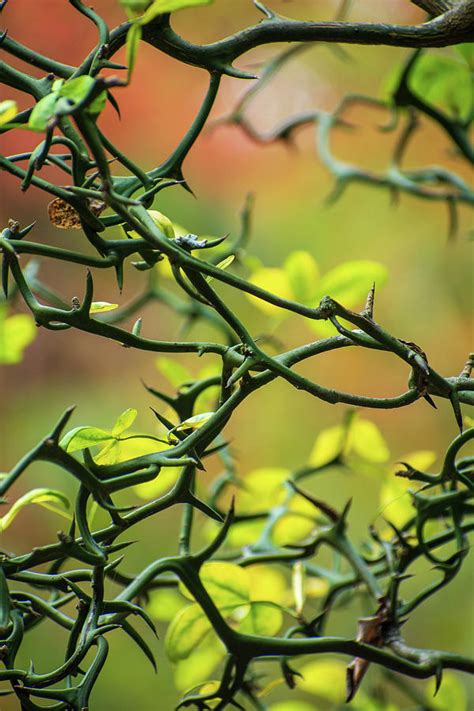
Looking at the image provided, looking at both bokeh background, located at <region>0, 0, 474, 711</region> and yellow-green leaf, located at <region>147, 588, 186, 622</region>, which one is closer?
yellow-green leaf, located at <region>147, 588, 186, 622</region>

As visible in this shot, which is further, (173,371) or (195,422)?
(173,371)

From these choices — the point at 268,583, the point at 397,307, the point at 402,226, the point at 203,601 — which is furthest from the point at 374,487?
the point at 203,601

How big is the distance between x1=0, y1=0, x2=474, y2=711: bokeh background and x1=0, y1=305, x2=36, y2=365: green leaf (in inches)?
16.5

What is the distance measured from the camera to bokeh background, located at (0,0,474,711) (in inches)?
34.3

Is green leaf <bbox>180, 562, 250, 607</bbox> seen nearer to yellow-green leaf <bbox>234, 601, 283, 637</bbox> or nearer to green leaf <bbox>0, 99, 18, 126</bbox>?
yellow-green leaf <bbox>234, 601, 283, 637</bbox>

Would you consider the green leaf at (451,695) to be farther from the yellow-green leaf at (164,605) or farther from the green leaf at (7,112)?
the green leaf at (7,112)

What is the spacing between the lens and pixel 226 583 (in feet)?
0.85

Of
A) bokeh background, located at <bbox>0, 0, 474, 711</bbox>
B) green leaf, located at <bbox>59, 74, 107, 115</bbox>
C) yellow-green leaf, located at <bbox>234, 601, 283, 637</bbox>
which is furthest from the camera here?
bokeh background, located at <bbox>0, 0, 474, 711</bbox>

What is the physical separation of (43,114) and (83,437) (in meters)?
0.09

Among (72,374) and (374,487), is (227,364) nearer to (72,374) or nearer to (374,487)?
(374,487)

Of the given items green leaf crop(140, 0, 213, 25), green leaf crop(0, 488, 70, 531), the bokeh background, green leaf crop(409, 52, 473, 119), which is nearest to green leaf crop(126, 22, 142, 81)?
green leaf crop(140, 0, 213, 25)

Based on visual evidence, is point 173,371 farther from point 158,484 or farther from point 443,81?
point 443,81

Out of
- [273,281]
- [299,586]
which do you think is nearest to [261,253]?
[273,281]

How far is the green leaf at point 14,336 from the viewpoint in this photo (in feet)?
1.16
